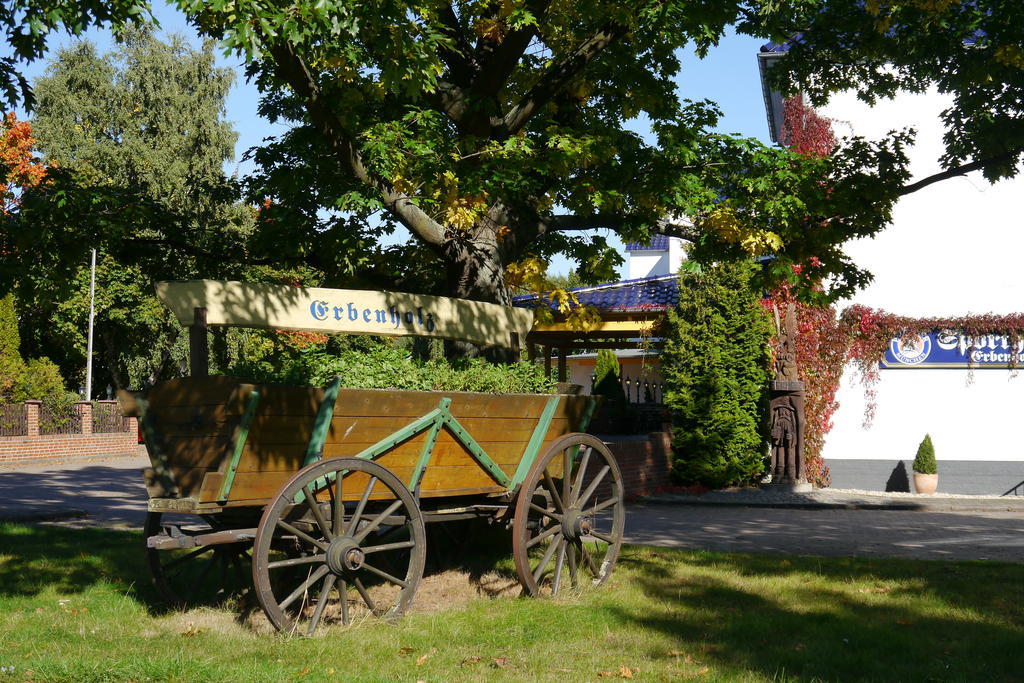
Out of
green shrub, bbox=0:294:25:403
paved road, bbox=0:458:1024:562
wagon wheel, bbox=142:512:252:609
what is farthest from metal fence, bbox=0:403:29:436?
wagon wheel, bbox=142:512:252:609

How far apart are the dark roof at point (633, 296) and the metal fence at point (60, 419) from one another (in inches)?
559

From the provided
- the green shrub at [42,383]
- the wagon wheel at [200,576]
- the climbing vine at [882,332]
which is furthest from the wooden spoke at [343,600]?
the green shrub at [42,383]

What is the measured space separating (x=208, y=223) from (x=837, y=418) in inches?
546

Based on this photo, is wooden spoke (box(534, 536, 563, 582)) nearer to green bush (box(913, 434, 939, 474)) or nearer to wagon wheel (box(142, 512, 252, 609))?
wagon wheel (box(142, 512, 252, 609))

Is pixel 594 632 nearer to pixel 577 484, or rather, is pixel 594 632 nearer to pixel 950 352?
pixel 577 484

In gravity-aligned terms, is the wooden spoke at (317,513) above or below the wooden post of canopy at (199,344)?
below

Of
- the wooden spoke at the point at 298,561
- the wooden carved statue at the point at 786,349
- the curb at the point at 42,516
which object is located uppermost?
the wooden carved statue at the point at 786,349

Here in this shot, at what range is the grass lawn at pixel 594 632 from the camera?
16.7 ft

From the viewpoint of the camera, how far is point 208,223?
1058cm

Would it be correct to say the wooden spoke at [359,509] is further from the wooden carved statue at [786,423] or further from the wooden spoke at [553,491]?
the wooden carved statue at [786,423]

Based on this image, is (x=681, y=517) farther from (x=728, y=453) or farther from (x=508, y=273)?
(x=508, y=273)

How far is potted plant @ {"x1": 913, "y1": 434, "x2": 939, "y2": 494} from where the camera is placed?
59.9 feet

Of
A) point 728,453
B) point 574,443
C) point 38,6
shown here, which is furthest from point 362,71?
point 728,453

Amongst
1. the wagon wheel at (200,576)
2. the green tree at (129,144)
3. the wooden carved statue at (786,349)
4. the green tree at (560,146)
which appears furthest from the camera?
the green tree at (129,144)
